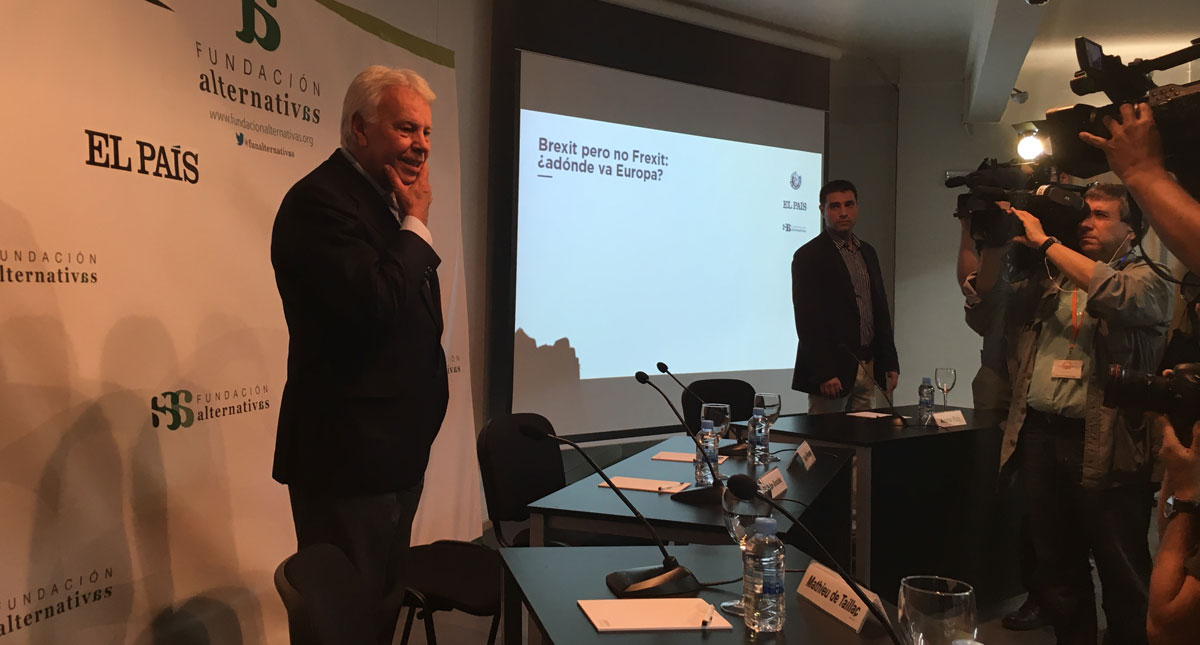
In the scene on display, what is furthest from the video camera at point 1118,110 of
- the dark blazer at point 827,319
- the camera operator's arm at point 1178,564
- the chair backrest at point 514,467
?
the dark blazer at point 827,319

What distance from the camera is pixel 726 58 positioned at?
5.14 meters

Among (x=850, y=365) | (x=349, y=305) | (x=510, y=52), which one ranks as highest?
(x=510, y=52)

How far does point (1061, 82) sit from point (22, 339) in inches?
264

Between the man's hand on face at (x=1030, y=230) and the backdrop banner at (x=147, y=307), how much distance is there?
2.48 m

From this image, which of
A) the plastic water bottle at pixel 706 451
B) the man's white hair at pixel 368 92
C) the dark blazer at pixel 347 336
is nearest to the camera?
the dark blazer at pixel 347 336

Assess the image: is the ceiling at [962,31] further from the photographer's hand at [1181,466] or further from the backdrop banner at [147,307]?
the photographer's hand at [1181,466]

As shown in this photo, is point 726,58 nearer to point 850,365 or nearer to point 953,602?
point 850,365


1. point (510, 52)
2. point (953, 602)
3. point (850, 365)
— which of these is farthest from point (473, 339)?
point (953, 602)

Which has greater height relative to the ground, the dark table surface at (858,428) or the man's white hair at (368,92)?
the man's white hair at (368,92)

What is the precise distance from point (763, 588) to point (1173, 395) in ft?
2.33

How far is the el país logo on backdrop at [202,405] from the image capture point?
7.30 feet

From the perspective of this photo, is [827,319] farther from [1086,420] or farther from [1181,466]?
[1181,466]

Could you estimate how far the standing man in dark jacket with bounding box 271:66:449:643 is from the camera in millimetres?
1640

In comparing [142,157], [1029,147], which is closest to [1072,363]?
[142,157]
